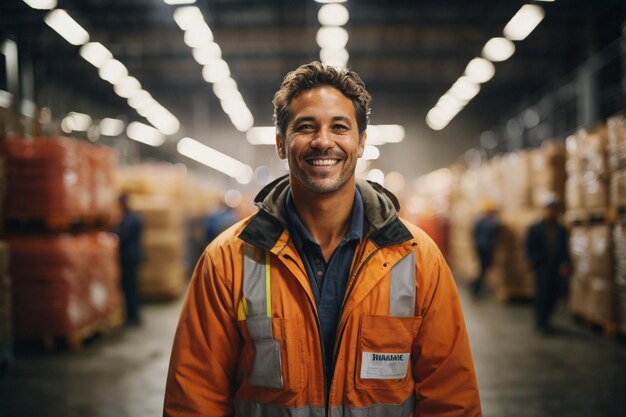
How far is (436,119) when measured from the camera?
21.0 meters

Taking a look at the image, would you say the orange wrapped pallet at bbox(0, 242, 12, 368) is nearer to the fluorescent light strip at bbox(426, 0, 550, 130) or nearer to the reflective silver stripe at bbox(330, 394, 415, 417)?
the reflective silver stripe at bbox(330, 394, 415, 417)

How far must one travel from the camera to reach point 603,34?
430 inches

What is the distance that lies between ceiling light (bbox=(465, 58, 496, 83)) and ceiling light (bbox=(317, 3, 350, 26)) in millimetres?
5105

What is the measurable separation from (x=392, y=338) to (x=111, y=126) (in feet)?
62.7

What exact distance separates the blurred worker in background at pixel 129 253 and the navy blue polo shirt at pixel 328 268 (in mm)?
6443


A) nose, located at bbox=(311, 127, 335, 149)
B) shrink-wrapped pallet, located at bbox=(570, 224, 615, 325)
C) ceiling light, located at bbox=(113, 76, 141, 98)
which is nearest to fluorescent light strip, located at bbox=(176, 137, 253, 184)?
ceiling light, located at bbox=(113, 76, 141, 98)

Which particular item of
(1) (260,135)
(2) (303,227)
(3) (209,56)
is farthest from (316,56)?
(2) (303,227)

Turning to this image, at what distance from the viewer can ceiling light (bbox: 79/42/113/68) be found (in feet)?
39.3

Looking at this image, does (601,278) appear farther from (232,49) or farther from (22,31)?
(22,31)

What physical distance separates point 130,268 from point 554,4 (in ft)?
33.7

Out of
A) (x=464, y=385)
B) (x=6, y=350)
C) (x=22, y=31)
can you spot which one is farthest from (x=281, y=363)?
(x=22, y=31)

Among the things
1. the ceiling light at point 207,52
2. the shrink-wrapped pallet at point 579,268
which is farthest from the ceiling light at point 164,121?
the shrink-wrapped pallet at point 579,268

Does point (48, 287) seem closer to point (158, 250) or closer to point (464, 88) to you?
point (158, 250)

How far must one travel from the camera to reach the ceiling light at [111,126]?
18.0 meters
